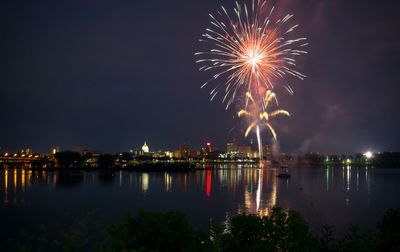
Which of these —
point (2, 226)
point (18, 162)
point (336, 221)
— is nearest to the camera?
point (2, 226)

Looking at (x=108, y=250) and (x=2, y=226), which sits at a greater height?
(x=108, y=250)

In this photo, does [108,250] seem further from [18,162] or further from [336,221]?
[18,162]

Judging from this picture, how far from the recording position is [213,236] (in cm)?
612

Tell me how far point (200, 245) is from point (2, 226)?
64.5ft

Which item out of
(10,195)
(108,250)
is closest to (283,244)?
(108,250)

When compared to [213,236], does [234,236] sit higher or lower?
lower

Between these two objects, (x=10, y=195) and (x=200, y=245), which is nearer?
(x=200, y=245)

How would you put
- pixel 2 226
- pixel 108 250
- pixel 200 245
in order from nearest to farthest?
pixel 108 250 → pixel 200 245 → pixel 2 226

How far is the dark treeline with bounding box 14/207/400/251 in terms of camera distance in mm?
5352

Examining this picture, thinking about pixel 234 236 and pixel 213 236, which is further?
pixel 234 236

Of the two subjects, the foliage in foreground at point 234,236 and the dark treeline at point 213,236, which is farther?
the foliage in foreground at point 234,236

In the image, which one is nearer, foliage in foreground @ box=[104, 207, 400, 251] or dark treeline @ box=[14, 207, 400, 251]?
dark treeline @ box=[14, 207, 400, 251]

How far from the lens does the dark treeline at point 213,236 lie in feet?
17.6

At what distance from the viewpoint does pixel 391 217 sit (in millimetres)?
7367
